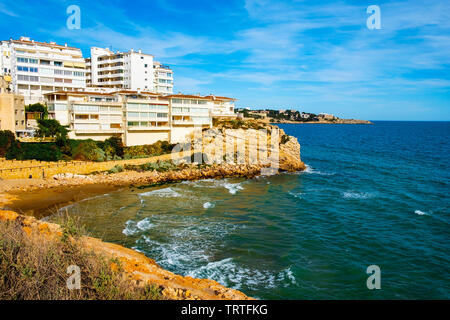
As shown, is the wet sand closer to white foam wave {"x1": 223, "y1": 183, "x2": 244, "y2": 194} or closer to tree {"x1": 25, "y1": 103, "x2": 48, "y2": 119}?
white foam wave {"x1": 223, "y1": 183, "x2": 244, "y2": 194}

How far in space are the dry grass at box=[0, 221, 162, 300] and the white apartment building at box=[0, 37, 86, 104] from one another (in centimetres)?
5625

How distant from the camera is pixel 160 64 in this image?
9694 cm

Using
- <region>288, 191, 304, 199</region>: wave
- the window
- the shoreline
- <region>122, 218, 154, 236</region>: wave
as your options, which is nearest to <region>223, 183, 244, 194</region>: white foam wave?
the shoreline

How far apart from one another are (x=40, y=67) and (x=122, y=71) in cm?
2157

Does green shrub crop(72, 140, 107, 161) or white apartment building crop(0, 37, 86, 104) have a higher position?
white apartment building crop(0, 37, 86, 104)

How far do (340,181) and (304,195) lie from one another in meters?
11.0

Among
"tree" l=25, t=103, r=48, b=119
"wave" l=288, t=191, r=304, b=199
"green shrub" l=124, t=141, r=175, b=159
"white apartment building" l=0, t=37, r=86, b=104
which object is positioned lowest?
"wave" l=288, t=191, r=304, b=199

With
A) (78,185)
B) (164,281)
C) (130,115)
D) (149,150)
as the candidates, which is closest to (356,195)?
(164,281)

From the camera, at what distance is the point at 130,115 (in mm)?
55406

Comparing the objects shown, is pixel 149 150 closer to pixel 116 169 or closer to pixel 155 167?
pixel 155 167

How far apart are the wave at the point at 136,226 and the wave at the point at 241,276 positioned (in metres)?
7.79

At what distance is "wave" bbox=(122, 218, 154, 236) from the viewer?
24719 millimetres

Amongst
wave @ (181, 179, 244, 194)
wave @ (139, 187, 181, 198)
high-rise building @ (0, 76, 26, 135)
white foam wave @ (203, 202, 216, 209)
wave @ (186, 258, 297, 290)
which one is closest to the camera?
wave @ (186, 258, 297, 290)
